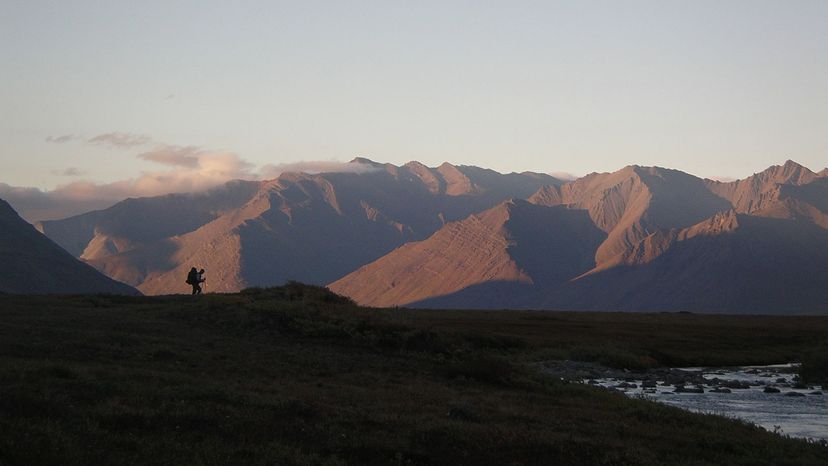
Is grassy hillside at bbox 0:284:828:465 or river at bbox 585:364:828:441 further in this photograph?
river at bbox 585:364:828:441

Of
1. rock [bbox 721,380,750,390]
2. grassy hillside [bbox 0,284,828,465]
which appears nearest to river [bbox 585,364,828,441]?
rock [bbox 721,380,750,390]

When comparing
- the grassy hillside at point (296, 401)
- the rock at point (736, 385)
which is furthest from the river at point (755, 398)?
the grassy hillside at point (296, 401)

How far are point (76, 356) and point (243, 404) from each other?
11.4 metres

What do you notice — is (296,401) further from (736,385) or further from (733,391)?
(736,385)

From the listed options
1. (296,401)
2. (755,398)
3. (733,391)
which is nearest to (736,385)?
(733,391)

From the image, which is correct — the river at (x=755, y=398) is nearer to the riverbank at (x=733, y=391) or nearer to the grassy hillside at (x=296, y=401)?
the riverbank at (x=733, y=391)

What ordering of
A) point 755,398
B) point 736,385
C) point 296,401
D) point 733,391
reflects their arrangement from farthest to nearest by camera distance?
1. point 736,385
2. point 733,391
3. point 755,398
4. point 296,401

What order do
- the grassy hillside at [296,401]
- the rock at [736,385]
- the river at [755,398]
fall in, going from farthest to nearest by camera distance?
the rock at [736,385], the river at [755,398], the grassy hillside at [296,401]

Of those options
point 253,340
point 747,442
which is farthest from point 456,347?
point 747,442

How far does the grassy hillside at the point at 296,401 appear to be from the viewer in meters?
22.7

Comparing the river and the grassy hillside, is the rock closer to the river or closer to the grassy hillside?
the river

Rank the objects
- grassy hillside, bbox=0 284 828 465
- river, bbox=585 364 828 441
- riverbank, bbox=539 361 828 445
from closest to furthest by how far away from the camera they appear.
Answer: grassy hillside, bbox=0 284 828 465
river, bbox=585 364 828 441
riverbank, bbox=539 361 828 445

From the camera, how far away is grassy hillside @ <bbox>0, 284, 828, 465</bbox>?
22.7m

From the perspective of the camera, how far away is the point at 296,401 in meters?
28.4
